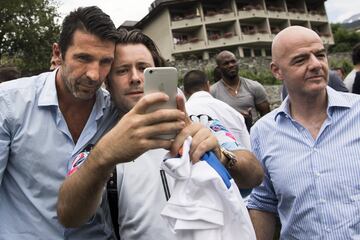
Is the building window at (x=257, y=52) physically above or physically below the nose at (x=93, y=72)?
above

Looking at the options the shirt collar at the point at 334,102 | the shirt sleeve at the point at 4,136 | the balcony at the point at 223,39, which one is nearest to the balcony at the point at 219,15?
the balcony at the point at 223,39

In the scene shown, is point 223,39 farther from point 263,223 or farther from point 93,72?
point 93,72

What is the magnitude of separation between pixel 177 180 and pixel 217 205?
0.59ft

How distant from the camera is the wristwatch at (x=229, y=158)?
177 cm

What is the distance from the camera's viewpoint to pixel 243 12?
42.4 m

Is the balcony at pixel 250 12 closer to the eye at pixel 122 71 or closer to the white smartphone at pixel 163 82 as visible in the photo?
the eye at pixel 122 71

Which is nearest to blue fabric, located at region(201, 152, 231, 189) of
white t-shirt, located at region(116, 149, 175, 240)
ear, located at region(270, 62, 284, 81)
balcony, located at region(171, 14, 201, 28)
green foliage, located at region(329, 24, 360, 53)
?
white t-shirt, located at region(116, 149, 175, 240)

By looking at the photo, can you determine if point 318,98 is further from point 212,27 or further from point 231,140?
point 212,27

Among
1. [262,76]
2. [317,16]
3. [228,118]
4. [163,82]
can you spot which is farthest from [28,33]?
[317,16]

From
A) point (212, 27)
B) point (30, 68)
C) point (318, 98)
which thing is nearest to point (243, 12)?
point (212, 27)

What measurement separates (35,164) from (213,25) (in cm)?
4264

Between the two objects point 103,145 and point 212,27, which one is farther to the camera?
point 212,27

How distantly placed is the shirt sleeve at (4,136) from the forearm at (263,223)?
5.59ft

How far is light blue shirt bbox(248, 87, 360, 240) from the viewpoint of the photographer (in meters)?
2.45
